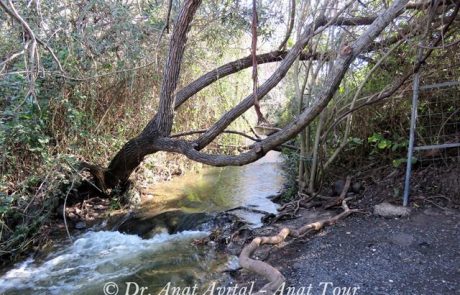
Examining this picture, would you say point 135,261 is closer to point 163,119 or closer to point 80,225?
point 80,225

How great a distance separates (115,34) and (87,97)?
1.06 metres

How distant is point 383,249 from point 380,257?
156mm

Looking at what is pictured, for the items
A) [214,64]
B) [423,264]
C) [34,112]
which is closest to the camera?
[423,264]

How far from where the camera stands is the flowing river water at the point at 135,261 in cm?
371

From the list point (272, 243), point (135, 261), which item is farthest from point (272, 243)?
point (135, 261)

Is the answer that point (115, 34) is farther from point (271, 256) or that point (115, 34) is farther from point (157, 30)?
point (271, 256)

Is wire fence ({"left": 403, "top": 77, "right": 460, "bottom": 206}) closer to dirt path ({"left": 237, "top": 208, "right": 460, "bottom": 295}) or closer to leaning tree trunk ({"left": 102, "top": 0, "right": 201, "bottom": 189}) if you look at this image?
dirt path ({"left": 237, "top": 208, "right": 460, "bottom": 295})

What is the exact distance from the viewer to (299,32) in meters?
5.25

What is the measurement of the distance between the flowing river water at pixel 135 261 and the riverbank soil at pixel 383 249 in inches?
26.7

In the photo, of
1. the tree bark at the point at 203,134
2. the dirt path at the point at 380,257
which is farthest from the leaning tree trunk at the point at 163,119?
the dirt path at the point at 380,257

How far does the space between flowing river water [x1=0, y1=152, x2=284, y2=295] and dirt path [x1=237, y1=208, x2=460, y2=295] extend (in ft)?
2.64

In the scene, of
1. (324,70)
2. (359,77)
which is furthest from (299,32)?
(359,77)

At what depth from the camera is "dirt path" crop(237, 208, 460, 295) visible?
9.39 ft

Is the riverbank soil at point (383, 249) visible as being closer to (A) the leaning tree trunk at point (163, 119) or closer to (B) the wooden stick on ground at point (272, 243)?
(B) the wooden stick on ground at point (272, 243)
